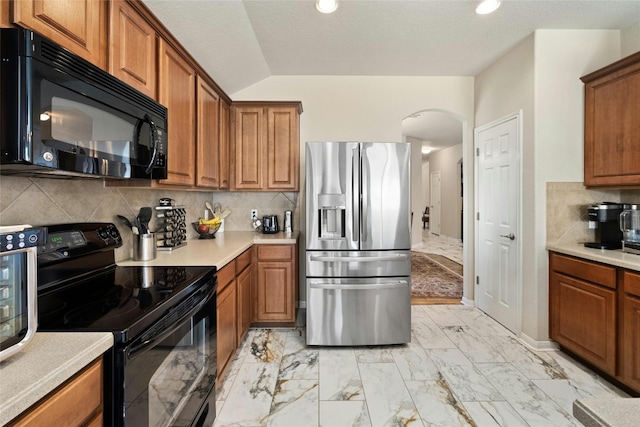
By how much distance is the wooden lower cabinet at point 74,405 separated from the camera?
0.67 meters

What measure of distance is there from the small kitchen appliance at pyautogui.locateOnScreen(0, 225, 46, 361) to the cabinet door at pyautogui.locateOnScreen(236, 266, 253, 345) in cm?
163

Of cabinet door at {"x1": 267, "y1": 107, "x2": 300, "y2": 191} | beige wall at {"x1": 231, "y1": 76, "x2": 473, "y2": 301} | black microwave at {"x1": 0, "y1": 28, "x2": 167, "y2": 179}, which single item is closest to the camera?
black microwave at {"x1": 0, "y1": 28, "x2": 167, "y2": 179}

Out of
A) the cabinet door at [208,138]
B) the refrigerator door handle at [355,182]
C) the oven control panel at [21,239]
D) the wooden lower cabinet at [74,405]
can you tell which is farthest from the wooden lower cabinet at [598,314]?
the cabinet door at [208,138]

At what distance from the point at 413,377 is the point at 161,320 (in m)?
1.84

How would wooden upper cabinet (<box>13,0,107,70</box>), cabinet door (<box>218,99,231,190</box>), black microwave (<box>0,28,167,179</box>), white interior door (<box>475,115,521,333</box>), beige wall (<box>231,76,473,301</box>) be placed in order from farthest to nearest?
1. beige wall (<box>231,76,473,301</box>)
2. cabinet door (<box>218,99,231,190</box>)
3. white interior door (<box>475,115,521,333</box>)
4. wooden upper cabinet (<box>13,0,107,70</box>)
5. black microwave (<box>0,28,167,179</box>)

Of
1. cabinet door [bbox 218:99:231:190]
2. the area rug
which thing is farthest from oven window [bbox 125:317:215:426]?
the area rug

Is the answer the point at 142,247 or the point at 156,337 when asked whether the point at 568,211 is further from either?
the point at 142,247

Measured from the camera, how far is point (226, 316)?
82.1 inches

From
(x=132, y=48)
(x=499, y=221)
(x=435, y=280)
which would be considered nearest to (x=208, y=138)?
(x=132, y=48)

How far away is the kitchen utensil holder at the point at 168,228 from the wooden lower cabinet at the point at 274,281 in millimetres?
711

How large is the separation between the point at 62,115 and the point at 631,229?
3380 mm

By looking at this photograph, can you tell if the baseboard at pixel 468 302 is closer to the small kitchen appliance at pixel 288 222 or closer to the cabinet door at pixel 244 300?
the small kitchen appliance at pixel 288 222

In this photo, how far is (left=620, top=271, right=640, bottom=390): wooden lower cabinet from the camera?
187 cm

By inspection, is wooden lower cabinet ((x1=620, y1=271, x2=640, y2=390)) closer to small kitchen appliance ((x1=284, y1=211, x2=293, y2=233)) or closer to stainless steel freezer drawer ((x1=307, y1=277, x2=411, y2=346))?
stainless steel freezer drawer ((x1=307, y1=277, x2=411, y2=346))
